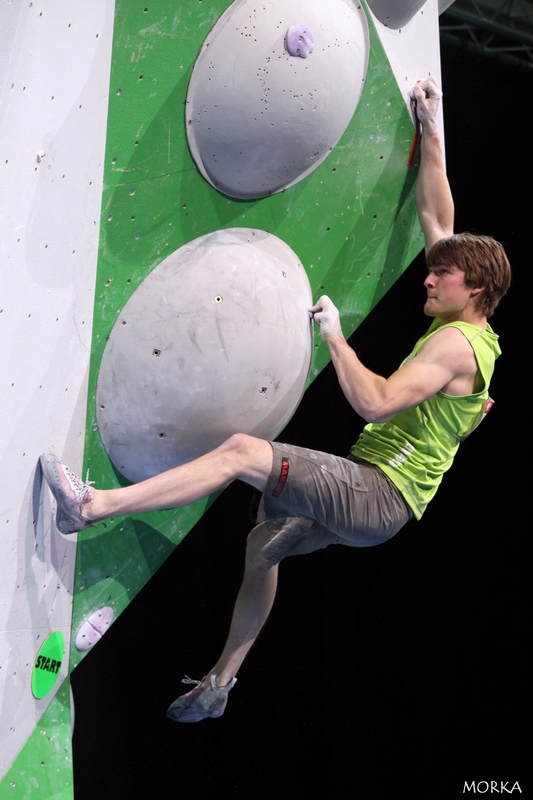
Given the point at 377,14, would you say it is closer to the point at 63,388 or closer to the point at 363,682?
the point at 63,388

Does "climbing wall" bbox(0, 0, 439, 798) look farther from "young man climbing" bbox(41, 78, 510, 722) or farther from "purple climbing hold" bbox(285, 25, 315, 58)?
"young man climbing" bbox(41, 78, 510, 722)

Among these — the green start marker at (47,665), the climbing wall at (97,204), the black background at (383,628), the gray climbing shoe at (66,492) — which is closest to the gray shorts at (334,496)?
the climbing wall at (97,204)

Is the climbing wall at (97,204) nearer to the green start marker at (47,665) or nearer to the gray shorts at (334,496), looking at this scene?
the green start marker at (47,665)

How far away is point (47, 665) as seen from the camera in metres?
1.97

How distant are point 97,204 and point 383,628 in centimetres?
198

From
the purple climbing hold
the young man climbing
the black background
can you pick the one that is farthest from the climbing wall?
the black background

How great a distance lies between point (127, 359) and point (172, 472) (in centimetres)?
27

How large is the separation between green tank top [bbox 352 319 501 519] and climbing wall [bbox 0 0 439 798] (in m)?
0.46

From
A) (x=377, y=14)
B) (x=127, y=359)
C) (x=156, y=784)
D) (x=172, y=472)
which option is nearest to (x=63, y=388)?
(x=127, y=359)

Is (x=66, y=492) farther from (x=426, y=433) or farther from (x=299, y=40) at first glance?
(x=299, y=40)

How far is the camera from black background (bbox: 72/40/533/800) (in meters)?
2.73

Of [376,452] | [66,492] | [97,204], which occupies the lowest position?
[376,452]

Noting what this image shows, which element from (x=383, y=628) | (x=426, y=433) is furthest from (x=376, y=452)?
(x=383, y=628)

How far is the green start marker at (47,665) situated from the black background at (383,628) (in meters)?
0.64
